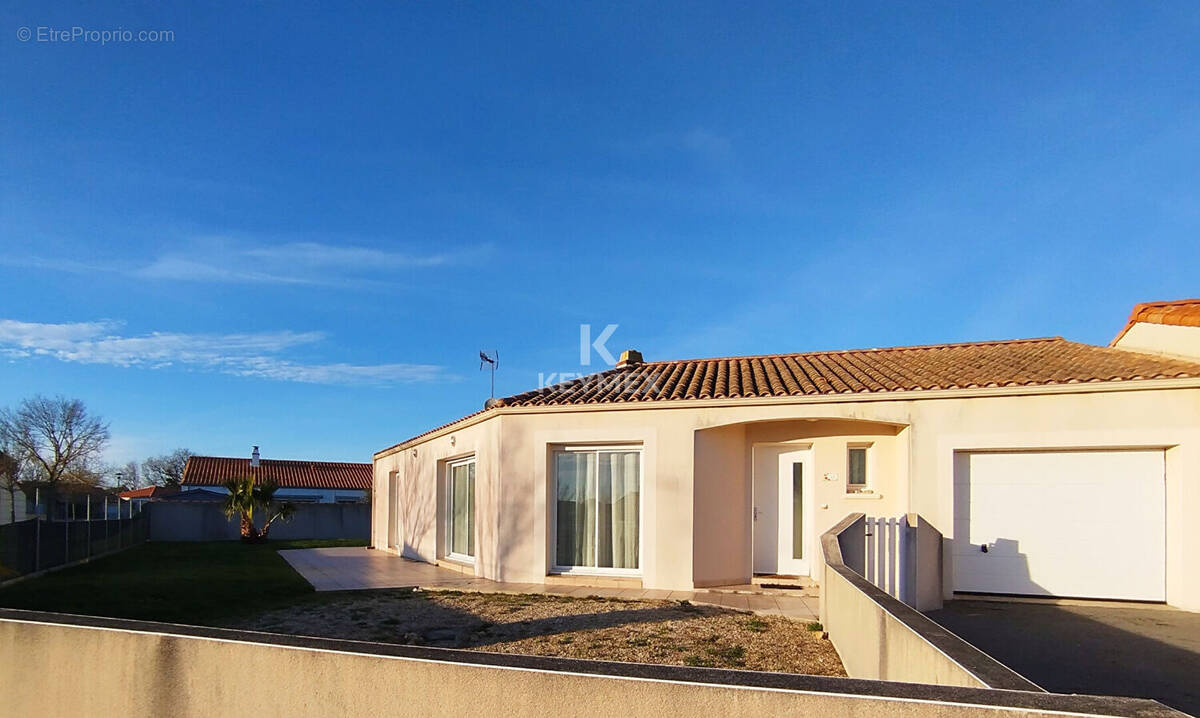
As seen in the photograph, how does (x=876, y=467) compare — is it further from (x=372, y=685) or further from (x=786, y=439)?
(x=372, y=685)

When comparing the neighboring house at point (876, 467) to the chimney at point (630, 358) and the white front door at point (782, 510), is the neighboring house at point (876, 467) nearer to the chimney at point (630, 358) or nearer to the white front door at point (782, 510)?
the white front door at point (782, 510)

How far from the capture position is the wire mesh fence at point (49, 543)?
13938mm

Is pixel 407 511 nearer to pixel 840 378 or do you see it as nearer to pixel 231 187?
pixel 231 187

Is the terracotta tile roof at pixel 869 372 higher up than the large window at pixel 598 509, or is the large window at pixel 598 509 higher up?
the terracotta tile roof at pixel 869 372

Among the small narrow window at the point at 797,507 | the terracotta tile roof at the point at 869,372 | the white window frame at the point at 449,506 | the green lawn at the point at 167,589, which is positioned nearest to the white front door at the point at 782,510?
the small narrow window at the point at 797,507

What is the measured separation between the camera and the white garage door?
34.3 feet

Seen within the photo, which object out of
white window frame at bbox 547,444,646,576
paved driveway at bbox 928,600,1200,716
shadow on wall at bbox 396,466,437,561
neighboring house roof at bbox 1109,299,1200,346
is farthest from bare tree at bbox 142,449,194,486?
neighboring house roof at bbox 1109,299,1200,346

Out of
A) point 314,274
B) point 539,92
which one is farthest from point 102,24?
point 314,274

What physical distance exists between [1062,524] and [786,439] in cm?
405

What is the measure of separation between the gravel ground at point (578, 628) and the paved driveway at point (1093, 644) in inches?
74.4

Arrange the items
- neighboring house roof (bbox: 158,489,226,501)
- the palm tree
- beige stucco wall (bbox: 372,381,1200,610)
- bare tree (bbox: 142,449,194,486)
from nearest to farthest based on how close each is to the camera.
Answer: beige stucco wall (bbox: 372,381,1200,610) → the palm tree → neighboring house roof (bbox: 158,489,226,501) → bare tree (bbox: 142,449,194,486)

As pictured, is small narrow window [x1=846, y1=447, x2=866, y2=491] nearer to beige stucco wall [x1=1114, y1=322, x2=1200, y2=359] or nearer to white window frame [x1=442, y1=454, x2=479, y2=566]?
beige stucco wall [x1=1114, y1=322, x2=1200, y2=359]

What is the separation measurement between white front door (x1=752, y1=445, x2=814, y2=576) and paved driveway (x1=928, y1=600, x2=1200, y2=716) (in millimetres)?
2567

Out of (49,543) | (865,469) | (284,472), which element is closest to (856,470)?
(865,469)
